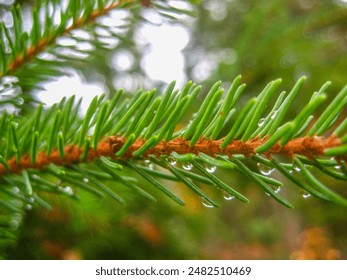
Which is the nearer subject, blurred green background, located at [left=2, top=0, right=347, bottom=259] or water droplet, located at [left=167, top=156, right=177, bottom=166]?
water droplet, located at [left=167, top=156, right=177, bottom=166]

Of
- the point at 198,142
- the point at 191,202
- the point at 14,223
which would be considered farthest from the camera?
the point at 191,202

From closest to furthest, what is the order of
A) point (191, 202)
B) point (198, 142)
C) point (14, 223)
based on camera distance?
point (198, 142) → point (14, 223) → point (191, 202)

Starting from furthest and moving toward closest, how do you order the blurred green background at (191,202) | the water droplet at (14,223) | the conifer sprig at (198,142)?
the blurred green background at (191,202) < the water droplet at (14,223) < the conifer sprig at (198,142)

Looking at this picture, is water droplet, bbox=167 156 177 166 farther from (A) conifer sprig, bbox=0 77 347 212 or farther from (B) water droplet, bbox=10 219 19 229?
(B) water droplet, bbox=10 219 19 229

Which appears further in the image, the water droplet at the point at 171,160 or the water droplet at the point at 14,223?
the water droplet at the point at 14,223

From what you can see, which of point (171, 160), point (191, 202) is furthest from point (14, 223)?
point (191, 202)

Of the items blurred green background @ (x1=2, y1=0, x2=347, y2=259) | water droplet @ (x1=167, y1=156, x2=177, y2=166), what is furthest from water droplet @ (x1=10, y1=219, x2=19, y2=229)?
water droplet @ (x1=167, y1=156, x2=177, y2=166)

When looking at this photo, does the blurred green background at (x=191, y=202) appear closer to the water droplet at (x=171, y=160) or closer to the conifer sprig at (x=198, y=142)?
the conifer sprig at (x=198, y=142)

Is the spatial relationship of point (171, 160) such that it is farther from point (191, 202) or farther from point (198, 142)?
point (191, 202)

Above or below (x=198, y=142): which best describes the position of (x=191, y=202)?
below

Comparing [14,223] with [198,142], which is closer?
[198,142]

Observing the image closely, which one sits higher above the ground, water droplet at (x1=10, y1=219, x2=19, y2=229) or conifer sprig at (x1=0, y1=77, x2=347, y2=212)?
conifer sprig at (x1=0, y1=77, x2=347, y2=212)

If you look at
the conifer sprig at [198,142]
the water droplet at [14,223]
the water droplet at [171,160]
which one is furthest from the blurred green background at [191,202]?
the water droplet at [171,160]
